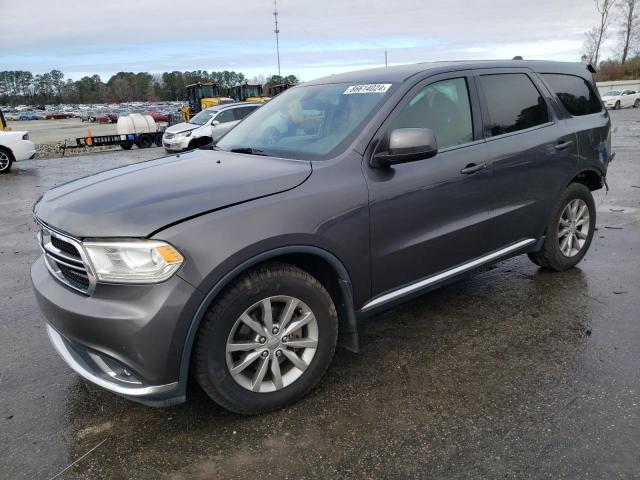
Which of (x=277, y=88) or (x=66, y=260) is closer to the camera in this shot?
(x=66, y=260)

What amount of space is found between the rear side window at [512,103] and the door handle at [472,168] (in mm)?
312

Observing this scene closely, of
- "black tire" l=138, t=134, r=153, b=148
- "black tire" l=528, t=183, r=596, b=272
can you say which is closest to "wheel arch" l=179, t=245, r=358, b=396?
"black tire" l=528, t=183, r=596, b=272

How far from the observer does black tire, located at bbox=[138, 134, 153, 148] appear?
2112 cm

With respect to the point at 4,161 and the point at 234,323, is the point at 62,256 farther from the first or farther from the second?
the point at 4,161

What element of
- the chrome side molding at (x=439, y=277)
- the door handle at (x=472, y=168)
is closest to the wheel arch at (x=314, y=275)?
the chrome side molding at (x=439, y=277)

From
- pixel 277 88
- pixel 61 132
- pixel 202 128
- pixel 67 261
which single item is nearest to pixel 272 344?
pixel 67 261

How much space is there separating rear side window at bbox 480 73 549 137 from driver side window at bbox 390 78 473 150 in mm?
234

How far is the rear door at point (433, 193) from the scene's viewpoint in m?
3.06

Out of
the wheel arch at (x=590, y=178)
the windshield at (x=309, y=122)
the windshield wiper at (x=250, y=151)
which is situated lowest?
the wheel arch at (x=590, y=178)

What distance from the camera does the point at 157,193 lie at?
262 centimetres

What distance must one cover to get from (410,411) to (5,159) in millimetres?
14638

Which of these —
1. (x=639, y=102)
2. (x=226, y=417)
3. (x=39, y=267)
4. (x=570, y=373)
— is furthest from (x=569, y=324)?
(x=639, y=102)

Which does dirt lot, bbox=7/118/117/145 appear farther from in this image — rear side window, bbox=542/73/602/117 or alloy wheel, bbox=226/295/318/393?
alloy wheel, bbox=226/295/318/393

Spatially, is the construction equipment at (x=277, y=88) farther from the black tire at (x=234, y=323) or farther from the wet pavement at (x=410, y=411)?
the black tire at (x=234, y=323)
